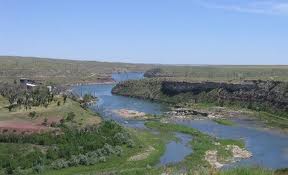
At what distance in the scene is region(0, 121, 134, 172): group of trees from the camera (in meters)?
48.0

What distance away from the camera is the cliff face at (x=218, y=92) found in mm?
102562

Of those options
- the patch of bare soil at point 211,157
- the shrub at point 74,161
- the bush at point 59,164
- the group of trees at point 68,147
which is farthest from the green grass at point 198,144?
the bush at point 59,164

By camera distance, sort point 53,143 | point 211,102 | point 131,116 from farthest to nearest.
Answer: point 211,102 < point 131,116 < point 53,143

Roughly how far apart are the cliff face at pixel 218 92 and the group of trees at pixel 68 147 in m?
44.8

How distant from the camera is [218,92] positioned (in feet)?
394

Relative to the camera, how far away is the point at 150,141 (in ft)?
209

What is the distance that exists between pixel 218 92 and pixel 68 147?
2859 inches

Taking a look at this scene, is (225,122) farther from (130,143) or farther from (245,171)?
(245,171)

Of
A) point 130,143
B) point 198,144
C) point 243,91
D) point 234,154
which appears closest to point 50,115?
point 130,143

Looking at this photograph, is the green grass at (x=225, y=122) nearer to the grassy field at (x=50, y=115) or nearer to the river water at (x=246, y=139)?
the river water at (x=246, y=139)

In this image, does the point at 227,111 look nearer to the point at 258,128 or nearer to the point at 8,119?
the point at 258,128

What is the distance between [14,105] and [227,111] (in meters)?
46.5

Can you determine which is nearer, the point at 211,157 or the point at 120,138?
the point at 211,157

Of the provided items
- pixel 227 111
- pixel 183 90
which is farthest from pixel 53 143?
pixel 183 90
